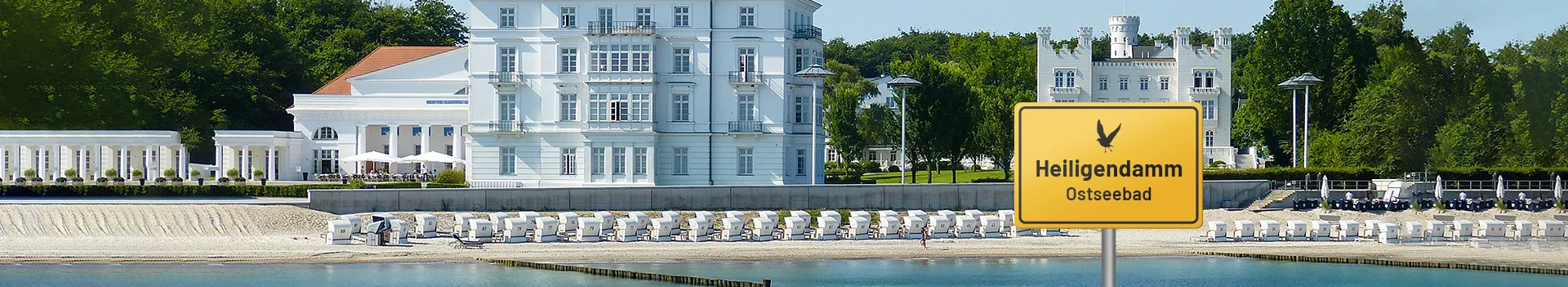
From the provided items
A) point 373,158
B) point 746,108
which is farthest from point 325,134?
point 746,108

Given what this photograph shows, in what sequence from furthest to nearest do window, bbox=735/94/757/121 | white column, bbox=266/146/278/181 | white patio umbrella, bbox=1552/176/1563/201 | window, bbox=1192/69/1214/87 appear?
window, bbox=1192/69/1214/87, white column, bbox=266/146/278/181, window, bbox=735/94/757/121, white patio umbrella, bbox=1552/176/1563/201

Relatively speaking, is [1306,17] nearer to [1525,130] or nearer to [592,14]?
[1525,130]

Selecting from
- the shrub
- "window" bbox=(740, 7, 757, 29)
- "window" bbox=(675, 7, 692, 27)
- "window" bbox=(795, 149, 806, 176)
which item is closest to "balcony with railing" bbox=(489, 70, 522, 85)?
the shrub

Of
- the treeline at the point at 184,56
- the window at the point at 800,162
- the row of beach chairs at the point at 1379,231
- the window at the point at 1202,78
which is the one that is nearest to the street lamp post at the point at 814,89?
the window at the point at 800,162

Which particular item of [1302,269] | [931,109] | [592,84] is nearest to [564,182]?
[592,84]

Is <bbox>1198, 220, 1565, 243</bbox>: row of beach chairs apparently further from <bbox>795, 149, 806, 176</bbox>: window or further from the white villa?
<bbox>795, 149, 806, 176</bbox>: window

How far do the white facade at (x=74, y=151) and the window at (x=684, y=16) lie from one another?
24088 mm

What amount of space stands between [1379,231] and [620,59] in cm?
2646

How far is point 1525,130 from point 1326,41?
1389 centimetres

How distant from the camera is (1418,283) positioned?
37656 millimetres

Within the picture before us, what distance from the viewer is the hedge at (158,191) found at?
180 feet

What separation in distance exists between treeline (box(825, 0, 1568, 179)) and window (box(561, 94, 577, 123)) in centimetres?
1226

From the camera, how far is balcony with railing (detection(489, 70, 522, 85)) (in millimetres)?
63562

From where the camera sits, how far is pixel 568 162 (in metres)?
64.6
